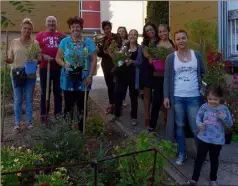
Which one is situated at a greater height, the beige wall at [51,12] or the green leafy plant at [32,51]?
the beige wall at [51,12]

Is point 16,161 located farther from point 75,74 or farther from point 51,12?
point 51,12

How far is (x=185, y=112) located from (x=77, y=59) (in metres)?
1.64

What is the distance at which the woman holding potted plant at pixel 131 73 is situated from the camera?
18.6 ft

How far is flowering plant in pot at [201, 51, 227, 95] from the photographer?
4367mm

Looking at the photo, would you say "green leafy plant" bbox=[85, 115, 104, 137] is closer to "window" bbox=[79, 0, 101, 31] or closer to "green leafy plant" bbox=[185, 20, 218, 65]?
"green leafy plant" bbox=[185, 20, 218, 65]

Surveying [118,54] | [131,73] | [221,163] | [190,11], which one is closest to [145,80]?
[131,73]

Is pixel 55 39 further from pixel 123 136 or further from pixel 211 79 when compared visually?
pixel 211 79

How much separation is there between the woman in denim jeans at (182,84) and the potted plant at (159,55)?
0.62 metres

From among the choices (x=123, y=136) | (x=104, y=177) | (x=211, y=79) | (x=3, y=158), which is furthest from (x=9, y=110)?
(x=211, y=79)

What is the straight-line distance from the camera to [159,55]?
5070mm

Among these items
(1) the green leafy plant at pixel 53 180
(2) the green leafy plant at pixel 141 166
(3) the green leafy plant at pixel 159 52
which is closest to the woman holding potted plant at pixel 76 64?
(3) the green leafy plant at pixel 159 52

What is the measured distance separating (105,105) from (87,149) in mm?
2828

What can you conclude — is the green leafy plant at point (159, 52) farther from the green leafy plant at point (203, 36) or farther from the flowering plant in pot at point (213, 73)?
the green leafy plant at point (203, 36)

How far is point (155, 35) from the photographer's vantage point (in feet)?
18.0
